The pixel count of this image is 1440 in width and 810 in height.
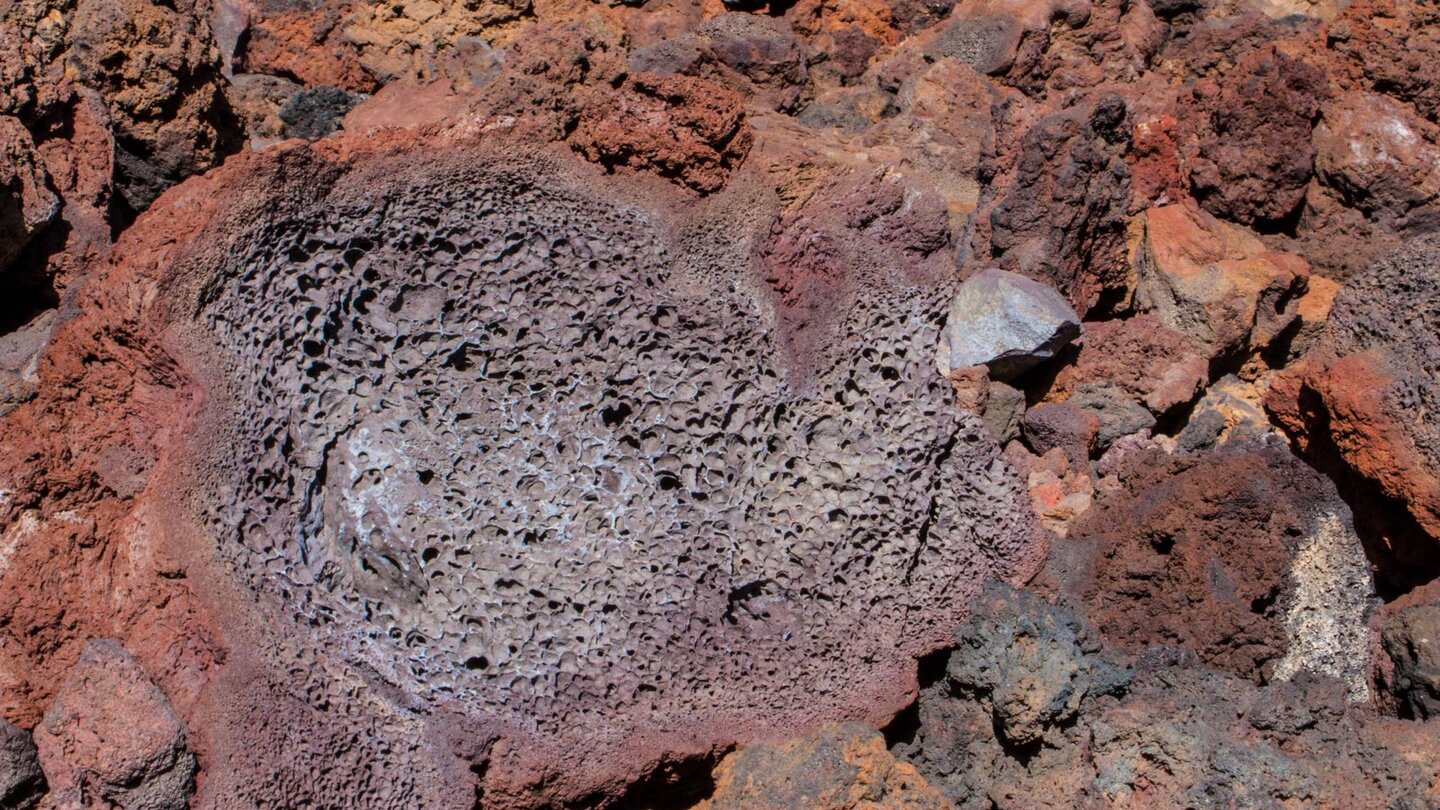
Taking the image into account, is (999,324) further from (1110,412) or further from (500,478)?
(500,478)

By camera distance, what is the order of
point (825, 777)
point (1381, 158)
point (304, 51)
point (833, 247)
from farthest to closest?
1. point (304, 51)
2. point (1381, 158)
3. point (833, 247)
4. point (825, 777)

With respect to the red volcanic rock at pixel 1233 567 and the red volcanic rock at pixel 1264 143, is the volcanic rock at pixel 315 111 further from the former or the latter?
the red volcanic rock at pixel 1264 143

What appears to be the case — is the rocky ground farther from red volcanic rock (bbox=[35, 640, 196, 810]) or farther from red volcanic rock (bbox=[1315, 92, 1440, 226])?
red volcanic rock (bbox=[1315, 92, 1440, 226])

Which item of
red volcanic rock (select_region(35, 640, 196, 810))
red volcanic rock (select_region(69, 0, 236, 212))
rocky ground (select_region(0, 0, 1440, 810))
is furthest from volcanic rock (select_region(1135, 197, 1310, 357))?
red volcanic rock (select_region(35, 640, 196, 810))

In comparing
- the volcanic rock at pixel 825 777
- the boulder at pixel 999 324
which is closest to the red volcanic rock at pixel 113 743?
the volcanic rock at pixel 825 777

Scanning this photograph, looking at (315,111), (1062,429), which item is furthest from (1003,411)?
(315,111)

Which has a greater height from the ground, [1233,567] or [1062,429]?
[1062,429]

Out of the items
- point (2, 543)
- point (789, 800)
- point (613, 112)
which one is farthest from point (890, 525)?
point (2, 543)
